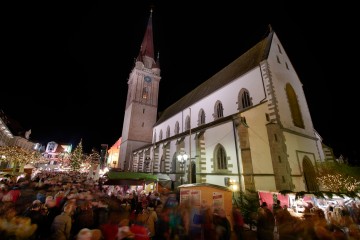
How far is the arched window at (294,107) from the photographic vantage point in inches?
703

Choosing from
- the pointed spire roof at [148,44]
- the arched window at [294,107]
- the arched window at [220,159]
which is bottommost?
the arched window at [220,159]

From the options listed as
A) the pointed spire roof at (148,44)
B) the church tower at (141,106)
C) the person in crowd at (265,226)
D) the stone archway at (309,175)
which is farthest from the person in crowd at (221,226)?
the pointed spire roof at (148,44)

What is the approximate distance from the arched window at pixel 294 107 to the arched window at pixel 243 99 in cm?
400

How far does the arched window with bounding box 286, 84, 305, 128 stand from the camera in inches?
703

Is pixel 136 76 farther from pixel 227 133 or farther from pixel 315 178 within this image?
pixel 315 178

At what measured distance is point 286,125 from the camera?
1606cm

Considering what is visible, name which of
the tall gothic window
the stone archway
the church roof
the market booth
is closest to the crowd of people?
the market booth

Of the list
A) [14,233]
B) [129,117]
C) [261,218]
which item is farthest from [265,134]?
[129,117]

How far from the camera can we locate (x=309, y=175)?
16469mm

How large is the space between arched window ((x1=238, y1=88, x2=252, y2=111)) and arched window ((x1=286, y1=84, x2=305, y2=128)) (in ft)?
13.1

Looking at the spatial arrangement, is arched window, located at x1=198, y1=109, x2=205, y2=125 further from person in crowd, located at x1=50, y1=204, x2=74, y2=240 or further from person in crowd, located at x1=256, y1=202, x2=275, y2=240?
person in crowd, located at x1=50, y1=204, x2=74, y2=240

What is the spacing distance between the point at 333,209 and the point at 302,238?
7.66 m

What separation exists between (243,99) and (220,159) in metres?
7.13

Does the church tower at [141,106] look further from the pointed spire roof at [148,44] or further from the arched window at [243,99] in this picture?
the arched window at [243,99]
